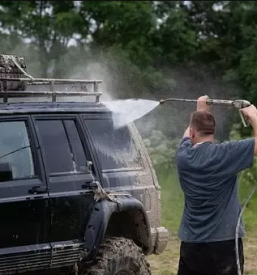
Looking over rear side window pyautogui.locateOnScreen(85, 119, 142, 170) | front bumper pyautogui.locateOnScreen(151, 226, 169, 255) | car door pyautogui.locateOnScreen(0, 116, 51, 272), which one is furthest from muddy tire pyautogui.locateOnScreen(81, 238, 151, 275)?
rear side window pyautogui.locateOnScreen(85, 119, 142, 170)

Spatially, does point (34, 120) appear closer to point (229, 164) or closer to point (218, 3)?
point (229, 164)

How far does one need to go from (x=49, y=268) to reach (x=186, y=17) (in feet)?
72.6

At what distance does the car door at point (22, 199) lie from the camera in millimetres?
5543

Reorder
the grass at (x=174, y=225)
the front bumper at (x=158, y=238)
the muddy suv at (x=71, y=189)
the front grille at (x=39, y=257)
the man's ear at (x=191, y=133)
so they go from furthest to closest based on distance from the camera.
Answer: the grass at (x=174, y=225), the front bumper at (x=158, y=238), the muddy suv at (x=71, y=189), the front grille at (x=39, y=257), the man's ear at (x=191, y=133)

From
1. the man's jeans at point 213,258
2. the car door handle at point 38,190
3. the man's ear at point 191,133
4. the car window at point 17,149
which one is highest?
the man's ear at point 191,133

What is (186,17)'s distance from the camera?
1069 inches

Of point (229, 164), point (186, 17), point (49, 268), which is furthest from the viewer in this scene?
point (186, 17)

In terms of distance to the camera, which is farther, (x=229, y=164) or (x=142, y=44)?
(x=142, y=44)

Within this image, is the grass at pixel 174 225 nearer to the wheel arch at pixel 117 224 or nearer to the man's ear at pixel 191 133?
the wheel arch at pixel 117 224

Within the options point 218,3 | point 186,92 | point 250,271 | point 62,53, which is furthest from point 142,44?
point 250,271

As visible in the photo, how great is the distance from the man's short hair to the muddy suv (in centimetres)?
122

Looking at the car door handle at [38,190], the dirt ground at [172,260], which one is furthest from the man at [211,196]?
the dirt ground at [172,260]

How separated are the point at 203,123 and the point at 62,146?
1403 millimetres

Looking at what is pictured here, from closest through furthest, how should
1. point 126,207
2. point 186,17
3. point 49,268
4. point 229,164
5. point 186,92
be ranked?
point 229,164 < point 49,268 < point 126,207 < point 186,92 < point 186,17
